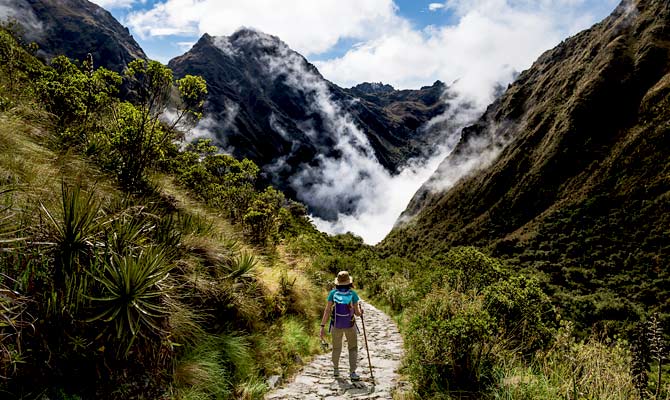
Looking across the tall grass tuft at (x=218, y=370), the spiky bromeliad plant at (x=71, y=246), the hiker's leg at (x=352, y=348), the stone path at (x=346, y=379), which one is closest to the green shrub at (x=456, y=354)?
the stone path at (x=346, y=379)

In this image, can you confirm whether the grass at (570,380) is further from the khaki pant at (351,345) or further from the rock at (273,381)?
the rock at (273,381)

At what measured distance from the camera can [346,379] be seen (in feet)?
23.1

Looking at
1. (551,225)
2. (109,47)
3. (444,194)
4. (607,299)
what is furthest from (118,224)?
(109,47)

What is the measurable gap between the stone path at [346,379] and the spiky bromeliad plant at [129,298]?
2.60 metres

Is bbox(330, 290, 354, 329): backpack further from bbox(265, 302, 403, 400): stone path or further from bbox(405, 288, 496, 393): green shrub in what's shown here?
bbox(405, 288, 496, 393): green shrub

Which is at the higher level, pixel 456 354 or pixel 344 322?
pixel 344 322

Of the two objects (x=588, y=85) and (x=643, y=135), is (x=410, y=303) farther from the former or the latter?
(x=588, y=85)

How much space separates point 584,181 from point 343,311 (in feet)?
390

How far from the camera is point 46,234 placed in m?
3.99

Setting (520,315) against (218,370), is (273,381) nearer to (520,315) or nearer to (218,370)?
(218,370)

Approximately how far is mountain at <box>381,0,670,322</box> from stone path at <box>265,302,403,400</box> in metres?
61.4

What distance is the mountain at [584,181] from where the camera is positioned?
7781 centimetres

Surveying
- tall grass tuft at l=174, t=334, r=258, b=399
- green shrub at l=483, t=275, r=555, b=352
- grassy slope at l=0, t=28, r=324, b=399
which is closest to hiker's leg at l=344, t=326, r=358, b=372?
grassy slope at l=0, t=28, r=324, b=399

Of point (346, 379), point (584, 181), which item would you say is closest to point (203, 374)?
point (346, 379)
